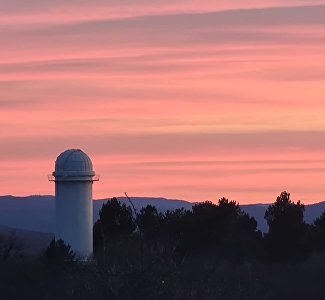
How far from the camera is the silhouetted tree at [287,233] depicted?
7375 cm

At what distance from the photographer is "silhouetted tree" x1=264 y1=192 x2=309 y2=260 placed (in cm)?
7375

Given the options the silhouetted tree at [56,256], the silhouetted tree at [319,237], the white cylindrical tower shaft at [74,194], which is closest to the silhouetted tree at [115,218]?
the white cylindrical tower shaft at [74,194]

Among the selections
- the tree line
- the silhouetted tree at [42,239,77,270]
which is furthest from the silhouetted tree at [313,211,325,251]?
the silhouetted tree at [42,239,77,270]

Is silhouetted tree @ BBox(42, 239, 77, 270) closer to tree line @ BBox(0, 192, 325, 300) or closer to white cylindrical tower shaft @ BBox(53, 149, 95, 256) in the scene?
tree line @ BBox(0, 192, 325, 300)

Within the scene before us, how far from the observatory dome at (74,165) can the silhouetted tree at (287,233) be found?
1112 cm

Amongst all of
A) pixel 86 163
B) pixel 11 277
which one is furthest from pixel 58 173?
pixel 11 277

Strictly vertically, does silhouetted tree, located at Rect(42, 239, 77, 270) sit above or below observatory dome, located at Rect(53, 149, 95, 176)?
below

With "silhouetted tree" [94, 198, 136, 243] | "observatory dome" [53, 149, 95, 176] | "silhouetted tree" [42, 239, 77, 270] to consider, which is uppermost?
"observatory dome" [53, 149, 95, 176]

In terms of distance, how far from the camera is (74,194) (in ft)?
260

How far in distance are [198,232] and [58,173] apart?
9341 mm

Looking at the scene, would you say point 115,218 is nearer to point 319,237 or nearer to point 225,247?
point 225,247

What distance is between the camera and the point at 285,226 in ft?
245

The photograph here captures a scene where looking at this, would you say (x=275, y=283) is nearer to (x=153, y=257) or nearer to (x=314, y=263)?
(x=314, y=263)

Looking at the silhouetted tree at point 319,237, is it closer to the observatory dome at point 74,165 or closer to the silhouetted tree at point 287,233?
the silhouetted tree at point 287,233
